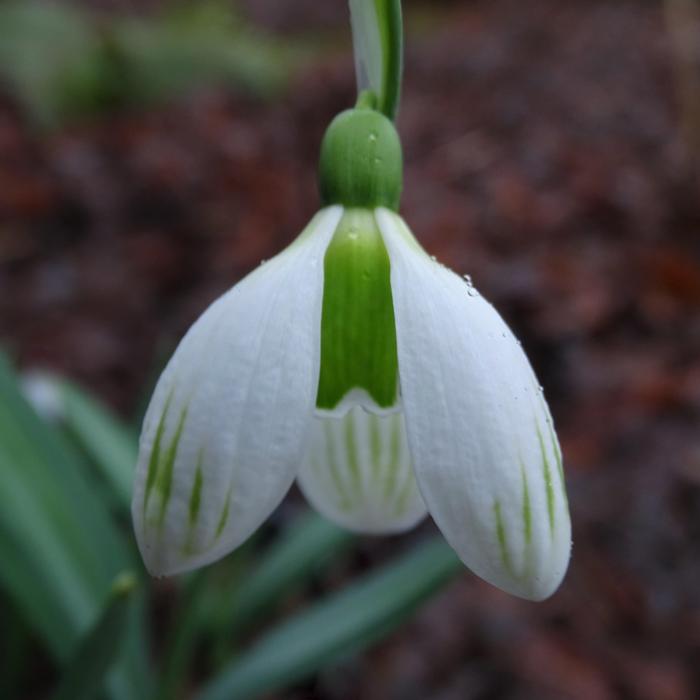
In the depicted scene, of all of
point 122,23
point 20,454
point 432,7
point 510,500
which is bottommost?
point 432,7

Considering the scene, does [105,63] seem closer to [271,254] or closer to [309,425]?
[271,254]

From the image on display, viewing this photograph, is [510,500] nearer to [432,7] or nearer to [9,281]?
[9,281]

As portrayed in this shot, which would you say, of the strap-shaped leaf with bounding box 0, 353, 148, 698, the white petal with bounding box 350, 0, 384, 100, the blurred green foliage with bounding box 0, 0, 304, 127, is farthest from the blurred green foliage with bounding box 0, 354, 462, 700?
the blurred green foliage with bounding box 0, 0, 304, 127

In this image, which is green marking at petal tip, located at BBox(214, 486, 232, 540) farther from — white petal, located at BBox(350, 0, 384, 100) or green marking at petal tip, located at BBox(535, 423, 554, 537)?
white petal, located at BBox(350, 0, 384, 100)

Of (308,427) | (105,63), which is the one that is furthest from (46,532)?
(105,63)

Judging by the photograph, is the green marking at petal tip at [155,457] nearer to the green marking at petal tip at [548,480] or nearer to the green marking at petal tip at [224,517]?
the green marking at petal tip at [224,517]

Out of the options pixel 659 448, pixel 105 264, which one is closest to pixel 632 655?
pixel 659 448
